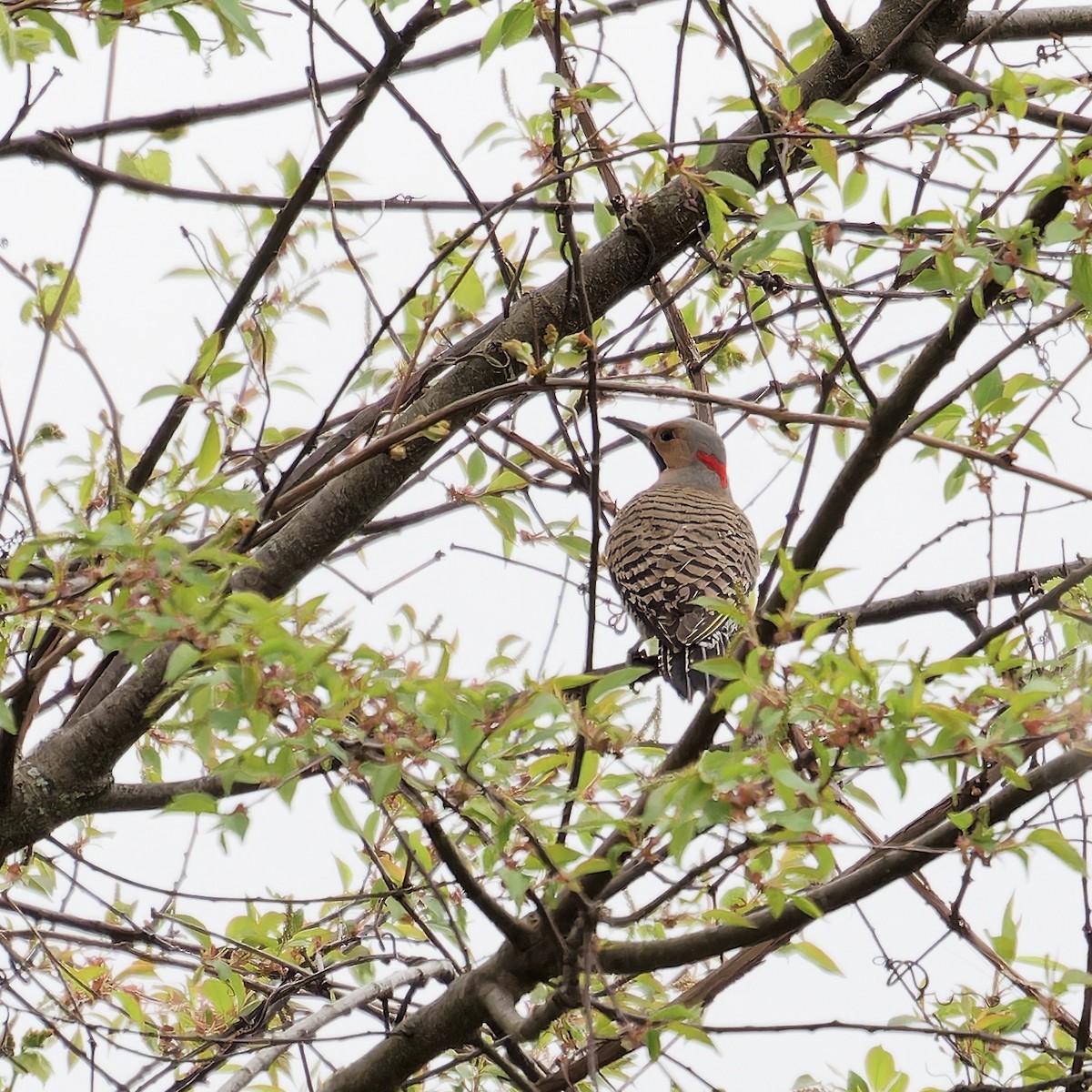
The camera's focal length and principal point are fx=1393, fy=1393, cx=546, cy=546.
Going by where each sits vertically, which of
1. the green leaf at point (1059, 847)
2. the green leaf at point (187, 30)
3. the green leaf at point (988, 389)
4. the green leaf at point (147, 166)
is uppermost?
the green leaf at point (147, 166)

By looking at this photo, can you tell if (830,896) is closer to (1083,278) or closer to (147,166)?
(1083,278)

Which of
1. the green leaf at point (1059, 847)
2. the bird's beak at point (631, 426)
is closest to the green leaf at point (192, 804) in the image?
the green leaf at point (1059, 847)

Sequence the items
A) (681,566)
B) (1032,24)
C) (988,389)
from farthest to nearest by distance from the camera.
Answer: (681,566) → (1032,24) → (988,389)

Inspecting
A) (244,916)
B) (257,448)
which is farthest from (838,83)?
Answer: (244,916)

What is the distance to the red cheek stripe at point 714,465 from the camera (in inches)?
247

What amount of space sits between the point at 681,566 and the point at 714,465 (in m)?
1.49

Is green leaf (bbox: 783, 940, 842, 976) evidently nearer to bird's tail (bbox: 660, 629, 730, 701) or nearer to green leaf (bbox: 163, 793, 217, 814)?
green leaf (bbox: 163, 793, 217, 814)

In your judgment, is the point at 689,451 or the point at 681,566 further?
the point at 689,451

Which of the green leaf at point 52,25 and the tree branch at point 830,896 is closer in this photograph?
the tree branch at point 830,896

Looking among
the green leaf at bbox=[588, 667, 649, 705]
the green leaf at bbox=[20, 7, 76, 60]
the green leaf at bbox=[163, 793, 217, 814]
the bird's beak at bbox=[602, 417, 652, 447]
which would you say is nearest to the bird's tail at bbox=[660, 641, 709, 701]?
the bird's beak at bbox=[602, 417, 652, 447]

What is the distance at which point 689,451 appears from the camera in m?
6.27

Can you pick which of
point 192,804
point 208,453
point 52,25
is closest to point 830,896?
point 192,804

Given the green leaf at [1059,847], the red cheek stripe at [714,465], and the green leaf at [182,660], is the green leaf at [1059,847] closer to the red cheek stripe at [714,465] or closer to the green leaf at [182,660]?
the green leaf at [182,660]

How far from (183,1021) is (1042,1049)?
2.07 meters
